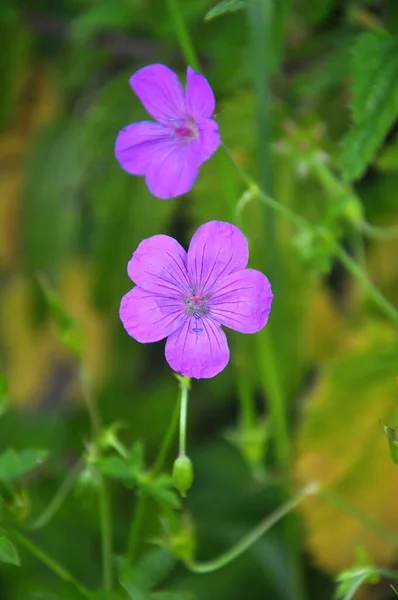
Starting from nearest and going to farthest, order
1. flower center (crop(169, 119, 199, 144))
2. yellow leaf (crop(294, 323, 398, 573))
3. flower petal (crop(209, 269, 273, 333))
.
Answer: flower petal (crop(209, 269, 273, 333)), flower center (crop(169, 119, 199, 144)), yellow leaf (crop(294, 323, 398, 573))

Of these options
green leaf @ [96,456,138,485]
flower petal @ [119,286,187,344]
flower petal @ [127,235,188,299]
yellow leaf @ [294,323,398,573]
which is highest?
flower petal @ [127,235,188,299]

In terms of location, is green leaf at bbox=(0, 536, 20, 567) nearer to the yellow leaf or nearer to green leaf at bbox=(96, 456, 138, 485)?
green leaf at bbox=(96, 456, 138, 485)

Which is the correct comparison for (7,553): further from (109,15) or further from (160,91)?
(109,15)

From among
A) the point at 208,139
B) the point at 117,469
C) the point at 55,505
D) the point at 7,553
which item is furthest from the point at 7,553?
the point at 208,139

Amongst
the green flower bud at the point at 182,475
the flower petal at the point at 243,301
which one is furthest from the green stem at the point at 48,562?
the flower petal at the point at 243,301

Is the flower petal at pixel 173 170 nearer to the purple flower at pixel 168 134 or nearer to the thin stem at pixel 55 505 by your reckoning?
the purple flower at pixel 168 134

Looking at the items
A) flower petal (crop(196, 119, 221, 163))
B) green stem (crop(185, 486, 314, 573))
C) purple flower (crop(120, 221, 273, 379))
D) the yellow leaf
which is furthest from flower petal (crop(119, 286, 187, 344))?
the yellow leaf
